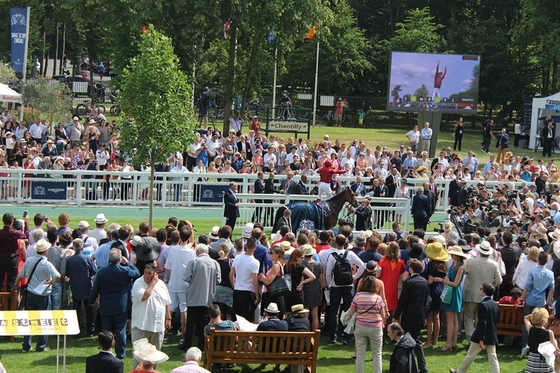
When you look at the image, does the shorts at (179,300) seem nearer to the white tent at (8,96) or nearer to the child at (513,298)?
the child at (513,298)

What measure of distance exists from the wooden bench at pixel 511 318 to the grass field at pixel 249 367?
39cm

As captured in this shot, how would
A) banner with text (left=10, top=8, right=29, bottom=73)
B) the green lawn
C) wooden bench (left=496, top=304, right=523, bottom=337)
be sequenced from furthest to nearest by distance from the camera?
banner with text (left=10, top=8, right=29, bottom=73)
wooden bench (left=496, top=304, right=523, bottom=337)
the green lawn

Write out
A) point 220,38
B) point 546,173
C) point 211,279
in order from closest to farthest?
point 211,279 → point 546,173 → point 220,38

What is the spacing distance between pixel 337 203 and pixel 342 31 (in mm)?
32691

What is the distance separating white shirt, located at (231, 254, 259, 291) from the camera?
1325cm

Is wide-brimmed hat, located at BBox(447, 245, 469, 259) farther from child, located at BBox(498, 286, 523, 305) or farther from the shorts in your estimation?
the shorts

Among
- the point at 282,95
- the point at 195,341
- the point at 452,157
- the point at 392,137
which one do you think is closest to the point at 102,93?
the point at 282,95

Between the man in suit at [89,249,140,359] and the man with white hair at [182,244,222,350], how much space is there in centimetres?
82

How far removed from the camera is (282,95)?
169ft

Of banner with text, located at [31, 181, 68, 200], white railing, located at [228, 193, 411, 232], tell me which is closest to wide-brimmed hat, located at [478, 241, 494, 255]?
white railing, located at [228, 193, 411, 232]

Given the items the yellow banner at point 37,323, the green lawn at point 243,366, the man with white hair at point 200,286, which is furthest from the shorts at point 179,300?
the yellow banner at point 37,323

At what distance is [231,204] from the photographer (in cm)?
2138

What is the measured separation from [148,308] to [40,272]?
2078mm

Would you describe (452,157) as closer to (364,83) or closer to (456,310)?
(456,310)
